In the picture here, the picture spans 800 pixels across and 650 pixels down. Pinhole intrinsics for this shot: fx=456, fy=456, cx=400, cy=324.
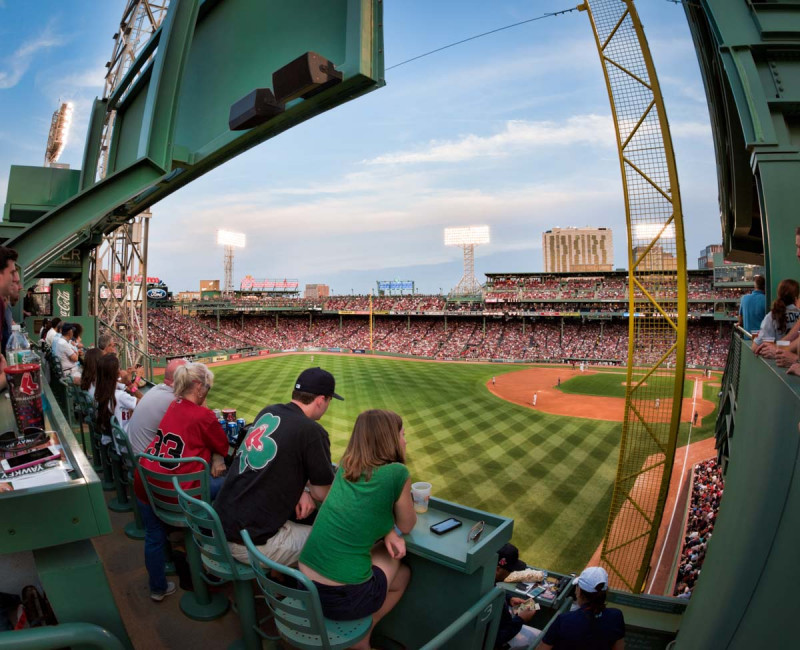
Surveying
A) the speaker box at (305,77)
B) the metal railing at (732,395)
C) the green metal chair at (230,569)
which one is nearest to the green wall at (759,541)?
the metal railing at (732,395)

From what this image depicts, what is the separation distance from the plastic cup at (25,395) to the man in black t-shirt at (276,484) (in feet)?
3.73

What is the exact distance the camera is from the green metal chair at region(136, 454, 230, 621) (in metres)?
3.06

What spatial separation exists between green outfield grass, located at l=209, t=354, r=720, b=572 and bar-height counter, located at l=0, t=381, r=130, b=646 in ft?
33.8

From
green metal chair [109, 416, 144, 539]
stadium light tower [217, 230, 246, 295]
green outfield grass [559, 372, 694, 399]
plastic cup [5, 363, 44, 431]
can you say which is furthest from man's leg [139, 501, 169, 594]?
stadium light tower [217, 230, 246, 295]

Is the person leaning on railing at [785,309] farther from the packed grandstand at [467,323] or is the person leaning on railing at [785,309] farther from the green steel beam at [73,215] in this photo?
the packed grandstand at [467,323]

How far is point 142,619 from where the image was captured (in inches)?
119

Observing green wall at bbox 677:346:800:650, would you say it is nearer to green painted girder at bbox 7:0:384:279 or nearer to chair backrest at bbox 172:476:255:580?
chair backrest at bbox 172:476:255:580

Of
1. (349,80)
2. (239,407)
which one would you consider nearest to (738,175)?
(349,80)

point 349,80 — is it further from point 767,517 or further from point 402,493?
point 767,517

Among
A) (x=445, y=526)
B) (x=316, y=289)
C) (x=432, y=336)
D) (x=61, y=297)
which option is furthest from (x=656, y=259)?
(x=316, y=289)

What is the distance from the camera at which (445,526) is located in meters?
2.57

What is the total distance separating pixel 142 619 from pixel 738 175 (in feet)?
29.8

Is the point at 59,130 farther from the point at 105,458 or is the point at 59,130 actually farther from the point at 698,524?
the point at 698,524

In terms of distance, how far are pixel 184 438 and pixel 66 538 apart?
1.88 m
